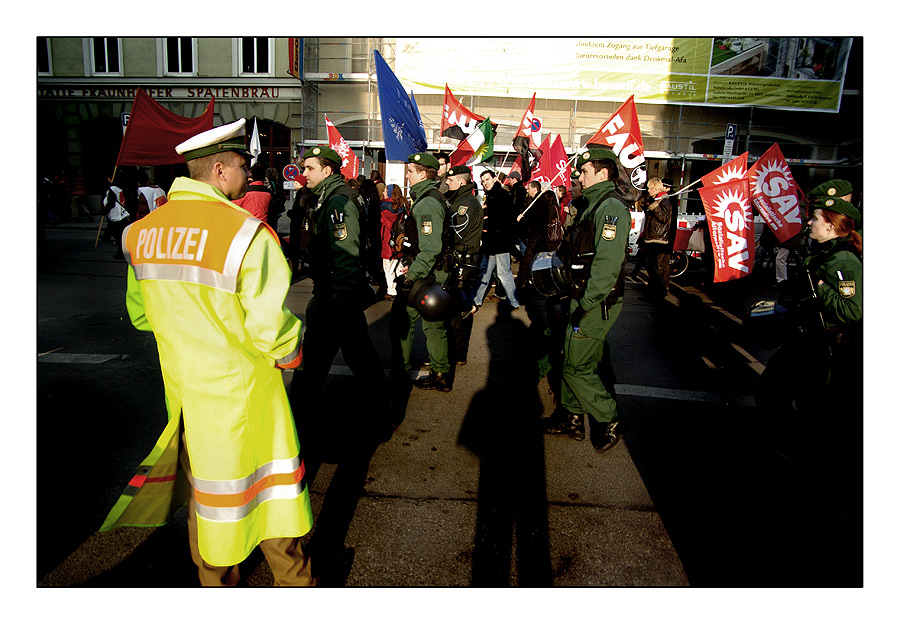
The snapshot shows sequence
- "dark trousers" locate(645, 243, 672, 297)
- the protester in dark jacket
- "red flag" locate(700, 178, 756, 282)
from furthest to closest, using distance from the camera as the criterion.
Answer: "dark trousers" locate(645, 243, 672, 297) → the protester in dark jacket → "red flag" locate(700, 178, 756, 282)

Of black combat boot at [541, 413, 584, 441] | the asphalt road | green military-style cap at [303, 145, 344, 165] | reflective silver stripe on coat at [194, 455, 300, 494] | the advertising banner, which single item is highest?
the advertising banner

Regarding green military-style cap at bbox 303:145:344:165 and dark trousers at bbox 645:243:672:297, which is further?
dark trousers at bbox 645:243:672:297

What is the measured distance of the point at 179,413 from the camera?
2.17 meters

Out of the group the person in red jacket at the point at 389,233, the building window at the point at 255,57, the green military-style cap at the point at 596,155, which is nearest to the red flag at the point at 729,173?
the green military-style cap at the point at 596,155

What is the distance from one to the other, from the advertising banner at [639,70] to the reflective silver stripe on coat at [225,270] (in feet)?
60.0

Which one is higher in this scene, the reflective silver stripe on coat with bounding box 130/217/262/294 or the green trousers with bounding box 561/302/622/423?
the reflective silver stripe on coat with bounding box 130/217/262/294

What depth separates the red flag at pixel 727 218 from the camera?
20.0 feet

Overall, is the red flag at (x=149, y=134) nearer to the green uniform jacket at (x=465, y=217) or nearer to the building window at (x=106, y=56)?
the green uniform jacket at (x=465, y=217)

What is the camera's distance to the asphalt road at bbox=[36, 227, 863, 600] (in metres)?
2.57

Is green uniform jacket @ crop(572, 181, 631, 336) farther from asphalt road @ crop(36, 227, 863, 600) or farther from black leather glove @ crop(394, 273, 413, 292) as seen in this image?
black leather glove @ crop(394, 273, 413, 292)

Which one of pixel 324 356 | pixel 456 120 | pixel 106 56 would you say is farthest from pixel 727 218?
pixel 106 56

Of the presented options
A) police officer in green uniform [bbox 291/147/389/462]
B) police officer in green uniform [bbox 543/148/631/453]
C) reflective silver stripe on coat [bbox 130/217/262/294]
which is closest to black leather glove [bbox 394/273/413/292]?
police officer in green uniform [bbox 291/147/389/462]

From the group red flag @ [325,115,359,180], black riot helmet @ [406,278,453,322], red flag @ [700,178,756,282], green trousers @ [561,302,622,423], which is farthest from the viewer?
red flag @ [325,115,359,180]

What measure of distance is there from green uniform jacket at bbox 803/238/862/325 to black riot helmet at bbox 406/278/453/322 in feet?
7.62
